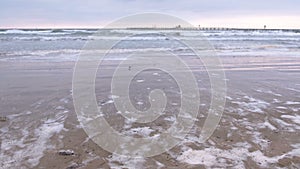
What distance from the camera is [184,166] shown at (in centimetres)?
387

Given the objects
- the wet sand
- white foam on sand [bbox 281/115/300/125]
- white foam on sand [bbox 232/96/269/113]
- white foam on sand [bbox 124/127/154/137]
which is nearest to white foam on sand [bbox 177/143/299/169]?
the wet sand

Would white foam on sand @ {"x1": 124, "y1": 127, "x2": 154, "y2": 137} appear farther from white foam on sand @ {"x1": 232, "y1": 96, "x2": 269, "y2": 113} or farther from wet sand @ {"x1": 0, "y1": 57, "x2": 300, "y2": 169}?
white foam on sand @ {"x1": 232, "y1": 96, "x2": 269, "y2": 113}

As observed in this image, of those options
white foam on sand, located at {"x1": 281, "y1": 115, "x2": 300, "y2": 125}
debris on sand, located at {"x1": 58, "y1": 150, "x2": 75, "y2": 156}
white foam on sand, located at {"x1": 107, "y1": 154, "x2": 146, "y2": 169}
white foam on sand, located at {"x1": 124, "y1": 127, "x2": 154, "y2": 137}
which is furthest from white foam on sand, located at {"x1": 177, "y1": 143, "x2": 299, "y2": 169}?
white foam on sand, located at {"x1": 281, "y1": 115, "x2": 300, "y2": 125}

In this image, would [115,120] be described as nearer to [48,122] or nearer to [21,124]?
[48,122]

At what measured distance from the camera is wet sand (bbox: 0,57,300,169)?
4.00m

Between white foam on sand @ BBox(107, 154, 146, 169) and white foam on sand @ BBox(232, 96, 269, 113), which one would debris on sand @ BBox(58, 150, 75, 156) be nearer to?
white foam on sand @ BBox(107, 154, 146, 169)

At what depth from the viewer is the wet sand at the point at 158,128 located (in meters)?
4.00

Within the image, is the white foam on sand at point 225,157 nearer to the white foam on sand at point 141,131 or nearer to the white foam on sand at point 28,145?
the white foam on sand at point 141,131

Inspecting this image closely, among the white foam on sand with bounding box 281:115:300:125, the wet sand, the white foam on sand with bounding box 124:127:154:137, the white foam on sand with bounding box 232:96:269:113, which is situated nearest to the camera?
the wet sand

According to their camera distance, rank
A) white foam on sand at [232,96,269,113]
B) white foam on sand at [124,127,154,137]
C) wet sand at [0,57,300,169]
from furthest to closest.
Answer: white foam on sand at [232,96,269,113] < white foam on sand at [124,127,154,137] < wet sand at [0,57,300,169]

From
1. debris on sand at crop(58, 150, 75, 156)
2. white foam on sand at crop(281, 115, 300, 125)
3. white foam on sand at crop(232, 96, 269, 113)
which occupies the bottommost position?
white foam on sand at crop(281, 115, 300, 125)

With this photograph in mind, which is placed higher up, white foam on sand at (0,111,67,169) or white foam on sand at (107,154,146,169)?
white foam on sand at (0,111,67,169)

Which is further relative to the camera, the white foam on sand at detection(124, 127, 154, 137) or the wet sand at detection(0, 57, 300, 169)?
the white foam on sand at detection(124, 127, 154, 137)

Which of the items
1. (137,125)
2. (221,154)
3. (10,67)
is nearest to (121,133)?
(137,125)
